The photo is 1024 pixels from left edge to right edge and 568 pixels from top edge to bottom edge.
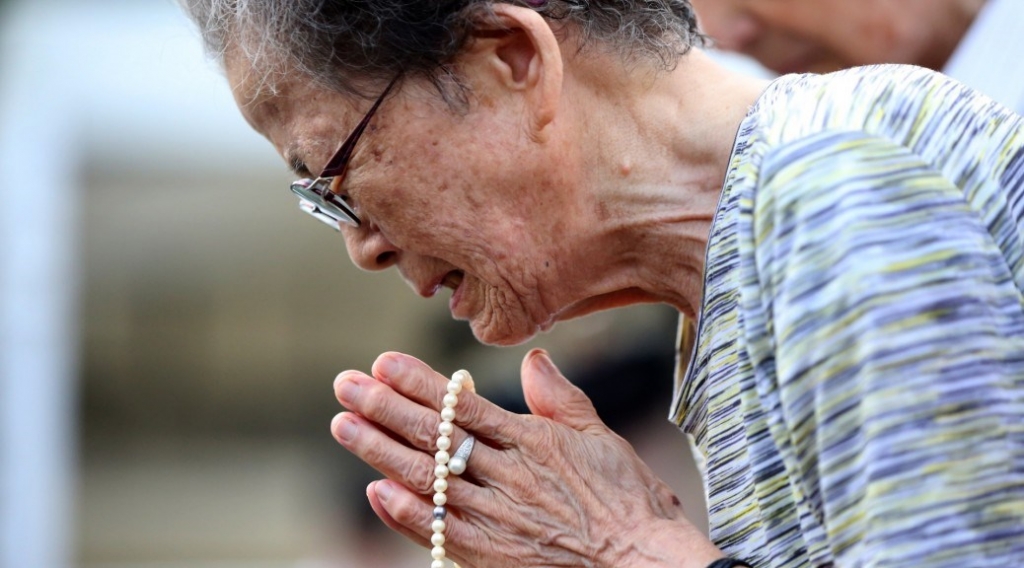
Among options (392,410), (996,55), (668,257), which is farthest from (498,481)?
(996,55)

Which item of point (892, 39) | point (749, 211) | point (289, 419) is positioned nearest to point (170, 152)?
point (892, 39)

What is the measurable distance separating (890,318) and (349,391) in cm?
76

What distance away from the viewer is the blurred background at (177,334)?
4711 millimetres

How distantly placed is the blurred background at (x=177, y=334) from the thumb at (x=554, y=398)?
67 centimetres

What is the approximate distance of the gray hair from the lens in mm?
1497

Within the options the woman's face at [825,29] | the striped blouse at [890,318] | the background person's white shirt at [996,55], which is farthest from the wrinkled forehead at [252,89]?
the background person's white shirt at [996,55]

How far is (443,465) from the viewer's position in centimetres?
157

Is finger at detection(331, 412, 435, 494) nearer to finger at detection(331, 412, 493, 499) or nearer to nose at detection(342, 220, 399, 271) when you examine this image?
finger at detection(331, 412, 493, 499)

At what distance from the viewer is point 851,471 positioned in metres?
1.13

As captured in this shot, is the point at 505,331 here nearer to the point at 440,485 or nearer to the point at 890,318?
the point at 440,485

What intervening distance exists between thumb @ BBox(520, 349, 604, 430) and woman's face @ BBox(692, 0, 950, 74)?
42.0 inches

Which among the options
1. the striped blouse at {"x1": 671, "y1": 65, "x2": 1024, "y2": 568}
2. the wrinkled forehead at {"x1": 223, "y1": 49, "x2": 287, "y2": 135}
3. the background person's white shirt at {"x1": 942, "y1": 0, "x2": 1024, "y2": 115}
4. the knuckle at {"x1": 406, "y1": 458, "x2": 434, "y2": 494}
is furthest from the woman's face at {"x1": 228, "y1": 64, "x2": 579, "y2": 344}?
the background person's white shirt at {"x1": 942, "y1": 0, "x2": 1024, "y2": 115}

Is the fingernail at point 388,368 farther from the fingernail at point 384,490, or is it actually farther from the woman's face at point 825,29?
the woman's face at point 825,29

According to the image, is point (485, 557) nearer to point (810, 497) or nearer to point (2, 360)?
point (810, 497)
